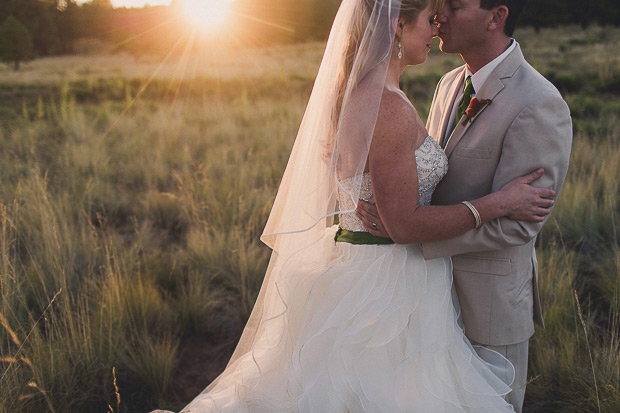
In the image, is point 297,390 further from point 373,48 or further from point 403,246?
point 373,48

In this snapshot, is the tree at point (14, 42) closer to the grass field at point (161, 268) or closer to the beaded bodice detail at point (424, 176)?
the grass field at point (161, 268)

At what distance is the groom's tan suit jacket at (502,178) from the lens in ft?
6.74

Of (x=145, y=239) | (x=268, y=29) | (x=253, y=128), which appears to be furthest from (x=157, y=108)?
(x=268, y=29)

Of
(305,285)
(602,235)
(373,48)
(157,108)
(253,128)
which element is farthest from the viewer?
(157,108)

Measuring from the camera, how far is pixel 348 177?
215 cm

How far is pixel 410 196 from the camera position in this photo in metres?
2.00

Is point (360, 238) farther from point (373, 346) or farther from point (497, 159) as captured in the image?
point (497, 159)

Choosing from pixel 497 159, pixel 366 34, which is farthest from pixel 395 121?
pixel 497 159

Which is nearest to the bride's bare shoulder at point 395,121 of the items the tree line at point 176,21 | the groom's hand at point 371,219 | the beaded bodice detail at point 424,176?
the beaded bodice detail at point 424,176

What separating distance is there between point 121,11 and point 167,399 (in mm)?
56406

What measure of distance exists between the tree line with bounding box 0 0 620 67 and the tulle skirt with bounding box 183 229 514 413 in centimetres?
3434

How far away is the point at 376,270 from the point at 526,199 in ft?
2.50

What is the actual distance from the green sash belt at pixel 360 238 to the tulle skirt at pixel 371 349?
0.03 metres

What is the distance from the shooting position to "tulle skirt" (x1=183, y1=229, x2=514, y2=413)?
2.04 meters
